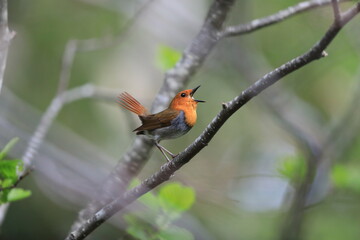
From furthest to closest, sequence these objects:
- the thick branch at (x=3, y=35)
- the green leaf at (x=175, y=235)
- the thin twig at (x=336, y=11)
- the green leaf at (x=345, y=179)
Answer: the green leaf at (x=345, y=179)
the green leaf at (x=175, y=235)
the thick branch at (x=3, y=35)
the thin twig at (x=336, y=11)

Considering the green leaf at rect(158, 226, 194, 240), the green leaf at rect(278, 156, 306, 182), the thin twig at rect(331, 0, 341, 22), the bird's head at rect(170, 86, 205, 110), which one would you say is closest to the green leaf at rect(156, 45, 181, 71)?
the bird's head at rect(170, 86, 205, 110)

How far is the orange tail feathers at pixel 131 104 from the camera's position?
12.4ft

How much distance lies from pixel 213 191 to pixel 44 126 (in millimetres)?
1400

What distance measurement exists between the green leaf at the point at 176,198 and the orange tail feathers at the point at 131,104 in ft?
3.13

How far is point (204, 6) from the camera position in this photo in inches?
317

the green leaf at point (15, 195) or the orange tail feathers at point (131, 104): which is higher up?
the orange tail feathers at point (131, 104)

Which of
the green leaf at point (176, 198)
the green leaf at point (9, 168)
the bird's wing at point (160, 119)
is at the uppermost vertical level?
the bird's wing at point (160, 119)

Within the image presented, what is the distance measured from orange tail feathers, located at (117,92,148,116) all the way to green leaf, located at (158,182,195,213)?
955 mm

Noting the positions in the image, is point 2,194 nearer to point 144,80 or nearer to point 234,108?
point 234,108

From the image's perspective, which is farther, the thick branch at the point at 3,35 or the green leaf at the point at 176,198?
the green leaf at the point at 176,198

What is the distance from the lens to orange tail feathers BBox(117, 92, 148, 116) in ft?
12.4

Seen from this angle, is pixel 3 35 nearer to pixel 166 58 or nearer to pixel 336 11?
pixel 336 11

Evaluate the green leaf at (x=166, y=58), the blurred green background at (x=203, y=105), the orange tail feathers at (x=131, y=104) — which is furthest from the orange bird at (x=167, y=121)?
the blurred green background at (x=203, y=105)

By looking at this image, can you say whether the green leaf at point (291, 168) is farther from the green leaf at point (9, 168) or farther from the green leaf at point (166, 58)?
the green leaf at point (9, 168)
